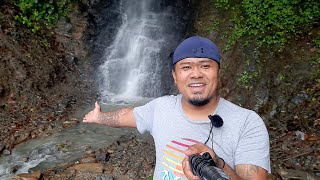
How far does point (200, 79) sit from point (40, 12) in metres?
11.8

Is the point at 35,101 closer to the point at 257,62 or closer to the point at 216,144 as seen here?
the point at 257,62

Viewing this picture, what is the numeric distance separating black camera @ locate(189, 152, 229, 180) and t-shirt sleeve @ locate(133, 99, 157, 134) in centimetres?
86

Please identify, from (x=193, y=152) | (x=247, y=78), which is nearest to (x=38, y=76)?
(x=247, y=78)

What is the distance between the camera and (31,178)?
6.38m

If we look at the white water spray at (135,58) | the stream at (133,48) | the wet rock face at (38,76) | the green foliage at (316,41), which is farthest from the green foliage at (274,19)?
the wet rock face at (38,76)

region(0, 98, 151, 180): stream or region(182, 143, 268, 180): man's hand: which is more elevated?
region(182, 143, 268, 180): man's hand

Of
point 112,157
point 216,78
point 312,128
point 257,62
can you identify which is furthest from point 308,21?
point 216,78

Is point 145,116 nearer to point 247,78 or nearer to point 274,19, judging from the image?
point 247,78

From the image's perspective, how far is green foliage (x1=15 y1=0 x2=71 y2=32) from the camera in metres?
12.2

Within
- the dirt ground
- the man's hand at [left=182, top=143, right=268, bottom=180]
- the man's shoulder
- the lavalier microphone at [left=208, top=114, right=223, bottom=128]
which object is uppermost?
the man's shoulder


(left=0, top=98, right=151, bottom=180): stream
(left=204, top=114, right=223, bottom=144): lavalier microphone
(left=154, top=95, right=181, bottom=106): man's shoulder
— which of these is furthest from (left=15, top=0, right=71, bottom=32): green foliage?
(left=204, top=114, right=223, bottom=144): lavalier microphone

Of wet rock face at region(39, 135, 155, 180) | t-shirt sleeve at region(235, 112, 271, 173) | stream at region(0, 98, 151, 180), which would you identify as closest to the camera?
t-shirt sleeve at region(235, 112, 271, 173)

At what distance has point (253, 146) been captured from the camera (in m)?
2.27

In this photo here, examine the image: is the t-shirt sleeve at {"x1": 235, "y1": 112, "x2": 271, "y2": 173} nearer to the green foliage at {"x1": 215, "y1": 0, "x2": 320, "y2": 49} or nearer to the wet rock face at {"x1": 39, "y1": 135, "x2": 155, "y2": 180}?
the wet rock face at {"x1": 39, "y1": 135, "x2": 155, "y2": 180}
